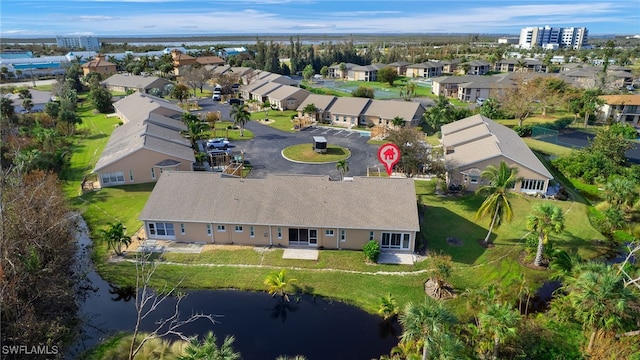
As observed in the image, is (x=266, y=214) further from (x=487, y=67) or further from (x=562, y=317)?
(x=487, y=67)

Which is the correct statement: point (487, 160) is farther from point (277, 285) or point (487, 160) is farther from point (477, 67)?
point (477, 67)

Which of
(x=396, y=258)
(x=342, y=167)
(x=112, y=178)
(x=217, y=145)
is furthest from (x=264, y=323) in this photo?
(x=217, y=145)

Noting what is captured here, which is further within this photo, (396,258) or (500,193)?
(396,258)

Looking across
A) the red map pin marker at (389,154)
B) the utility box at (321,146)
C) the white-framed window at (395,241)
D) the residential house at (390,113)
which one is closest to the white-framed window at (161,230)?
the white-framed window at (395,241)

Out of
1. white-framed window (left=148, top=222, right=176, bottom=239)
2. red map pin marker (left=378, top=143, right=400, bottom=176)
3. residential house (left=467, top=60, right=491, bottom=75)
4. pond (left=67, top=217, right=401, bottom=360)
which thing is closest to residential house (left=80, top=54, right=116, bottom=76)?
white-framed window (left=148, top=222, right=176, bottom=239)

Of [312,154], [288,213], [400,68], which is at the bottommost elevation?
[312,154]

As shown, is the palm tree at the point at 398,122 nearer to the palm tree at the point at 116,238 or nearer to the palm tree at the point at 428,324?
the palm tree at the point at 116,238
